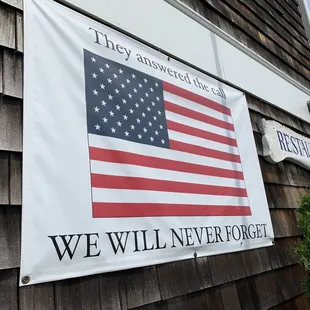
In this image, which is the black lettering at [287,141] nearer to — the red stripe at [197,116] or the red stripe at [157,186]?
the red stripe at [197,116]

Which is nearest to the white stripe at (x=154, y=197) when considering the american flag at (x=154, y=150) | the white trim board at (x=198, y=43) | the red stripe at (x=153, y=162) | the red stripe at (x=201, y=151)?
the american flag at (x=154, y=150)

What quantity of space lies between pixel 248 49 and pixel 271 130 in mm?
759

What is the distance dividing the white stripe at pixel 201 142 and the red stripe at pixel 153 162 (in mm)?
125

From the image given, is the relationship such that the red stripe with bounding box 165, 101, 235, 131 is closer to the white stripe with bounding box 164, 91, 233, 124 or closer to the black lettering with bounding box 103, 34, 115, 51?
the white stripe with bounding box 164, 91, 233, 124

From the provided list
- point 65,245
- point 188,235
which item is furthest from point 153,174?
point 65,245

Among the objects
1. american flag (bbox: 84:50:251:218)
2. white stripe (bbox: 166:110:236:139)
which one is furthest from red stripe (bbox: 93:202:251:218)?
white stripe (bbox: 166:110:236:139)

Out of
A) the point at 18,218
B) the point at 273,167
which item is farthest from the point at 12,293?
the point at 273,167

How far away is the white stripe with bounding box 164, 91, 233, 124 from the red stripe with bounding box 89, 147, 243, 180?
1.13 feet

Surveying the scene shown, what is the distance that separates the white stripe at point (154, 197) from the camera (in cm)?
121

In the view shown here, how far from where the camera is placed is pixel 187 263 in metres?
1.48

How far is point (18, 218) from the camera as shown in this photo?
999mm

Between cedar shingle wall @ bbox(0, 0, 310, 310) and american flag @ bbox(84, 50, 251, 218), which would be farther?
american flag @ bbox(84, 50, 251, 218)

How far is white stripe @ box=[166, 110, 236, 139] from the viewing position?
5.47ft

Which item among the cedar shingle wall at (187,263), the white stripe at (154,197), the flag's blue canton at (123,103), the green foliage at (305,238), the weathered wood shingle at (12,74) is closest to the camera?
the cedar shingle wall at (187,263)
